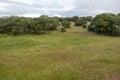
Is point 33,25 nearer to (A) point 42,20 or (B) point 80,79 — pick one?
(A) point 42,20

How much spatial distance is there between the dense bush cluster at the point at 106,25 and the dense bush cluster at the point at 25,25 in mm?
9288

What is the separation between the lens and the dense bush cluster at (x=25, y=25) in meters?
50.8

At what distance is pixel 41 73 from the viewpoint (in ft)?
42.3

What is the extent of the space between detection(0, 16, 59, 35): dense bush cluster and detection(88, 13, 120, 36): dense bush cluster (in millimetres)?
9288

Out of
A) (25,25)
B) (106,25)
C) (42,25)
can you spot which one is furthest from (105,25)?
(25,25)

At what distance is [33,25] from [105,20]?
16.2 meters

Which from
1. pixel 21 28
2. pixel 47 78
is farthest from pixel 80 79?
pixel 21 28

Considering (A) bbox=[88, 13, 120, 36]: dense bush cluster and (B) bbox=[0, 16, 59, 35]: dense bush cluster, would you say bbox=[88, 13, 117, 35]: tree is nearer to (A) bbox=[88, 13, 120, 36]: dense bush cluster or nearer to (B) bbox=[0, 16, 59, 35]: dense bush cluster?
(A) bbox=[88, 13, 120, 36]: dense bush cluster

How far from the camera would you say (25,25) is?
5188cm

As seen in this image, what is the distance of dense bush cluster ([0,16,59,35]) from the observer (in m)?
50.8

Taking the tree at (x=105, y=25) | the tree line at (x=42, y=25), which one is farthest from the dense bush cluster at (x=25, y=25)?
the tree at (x=105, y=25)

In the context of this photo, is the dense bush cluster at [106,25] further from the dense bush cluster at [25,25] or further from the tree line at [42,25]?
the dense bush cluster at [25,25]

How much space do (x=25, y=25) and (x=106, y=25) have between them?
17.7 meters

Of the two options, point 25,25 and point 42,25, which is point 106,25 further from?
point 25,25
